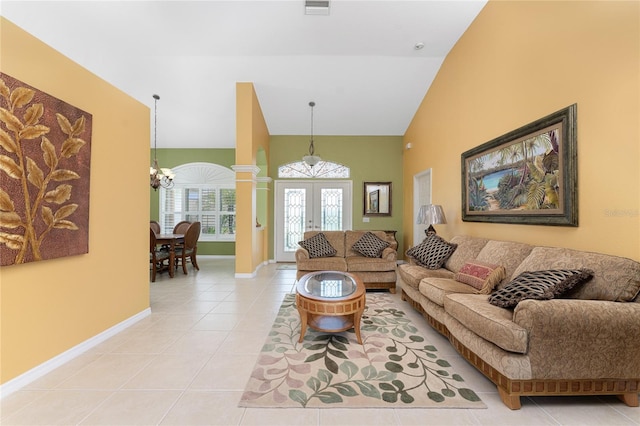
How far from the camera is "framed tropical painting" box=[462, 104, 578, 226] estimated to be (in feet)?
7.25

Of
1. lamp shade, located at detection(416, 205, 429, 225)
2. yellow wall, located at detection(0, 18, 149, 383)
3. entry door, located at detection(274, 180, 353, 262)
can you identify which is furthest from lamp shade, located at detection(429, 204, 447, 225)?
yellow wall, located at detection(0, 18, 149, 383)

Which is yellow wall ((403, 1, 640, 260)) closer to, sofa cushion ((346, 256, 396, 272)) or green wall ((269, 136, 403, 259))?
sofa cushion ((346, 256, 396, 272))

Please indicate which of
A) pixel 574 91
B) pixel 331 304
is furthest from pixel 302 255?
pixel 574 91

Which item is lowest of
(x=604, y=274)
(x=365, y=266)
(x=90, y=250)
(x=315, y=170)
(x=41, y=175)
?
(x=365, y=266)

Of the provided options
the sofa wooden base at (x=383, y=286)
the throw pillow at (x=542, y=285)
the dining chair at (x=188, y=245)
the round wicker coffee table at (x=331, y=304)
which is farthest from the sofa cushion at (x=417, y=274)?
the dining chair at (x=188, y=245)

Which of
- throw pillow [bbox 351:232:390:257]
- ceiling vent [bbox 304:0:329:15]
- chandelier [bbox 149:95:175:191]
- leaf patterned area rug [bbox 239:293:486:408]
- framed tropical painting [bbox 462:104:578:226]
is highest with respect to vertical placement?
ceiling vent [bbox 304:0:329:15]

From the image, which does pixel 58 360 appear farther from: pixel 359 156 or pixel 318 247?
pixel 359 156

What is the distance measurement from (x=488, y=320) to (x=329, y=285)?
145 centimetres

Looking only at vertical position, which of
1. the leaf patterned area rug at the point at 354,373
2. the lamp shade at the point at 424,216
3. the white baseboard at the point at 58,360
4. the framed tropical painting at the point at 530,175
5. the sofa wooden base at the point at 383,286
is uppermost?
the framed tropical painting at the point at 530,175

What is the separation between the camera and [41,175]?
1843 millimetres

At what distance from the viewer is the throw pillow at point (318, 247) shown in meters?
4.22

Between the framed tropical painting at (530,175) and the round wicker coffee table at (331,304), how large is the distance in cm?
192

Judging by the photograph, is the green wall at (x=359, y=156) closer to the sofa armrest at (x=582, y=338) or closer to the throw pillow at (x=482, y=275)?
the throw pillow at (x=482, y=275)

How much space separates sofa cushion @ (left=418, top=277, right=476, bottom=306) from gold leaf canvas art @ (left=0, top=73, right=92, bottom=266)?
322cm
